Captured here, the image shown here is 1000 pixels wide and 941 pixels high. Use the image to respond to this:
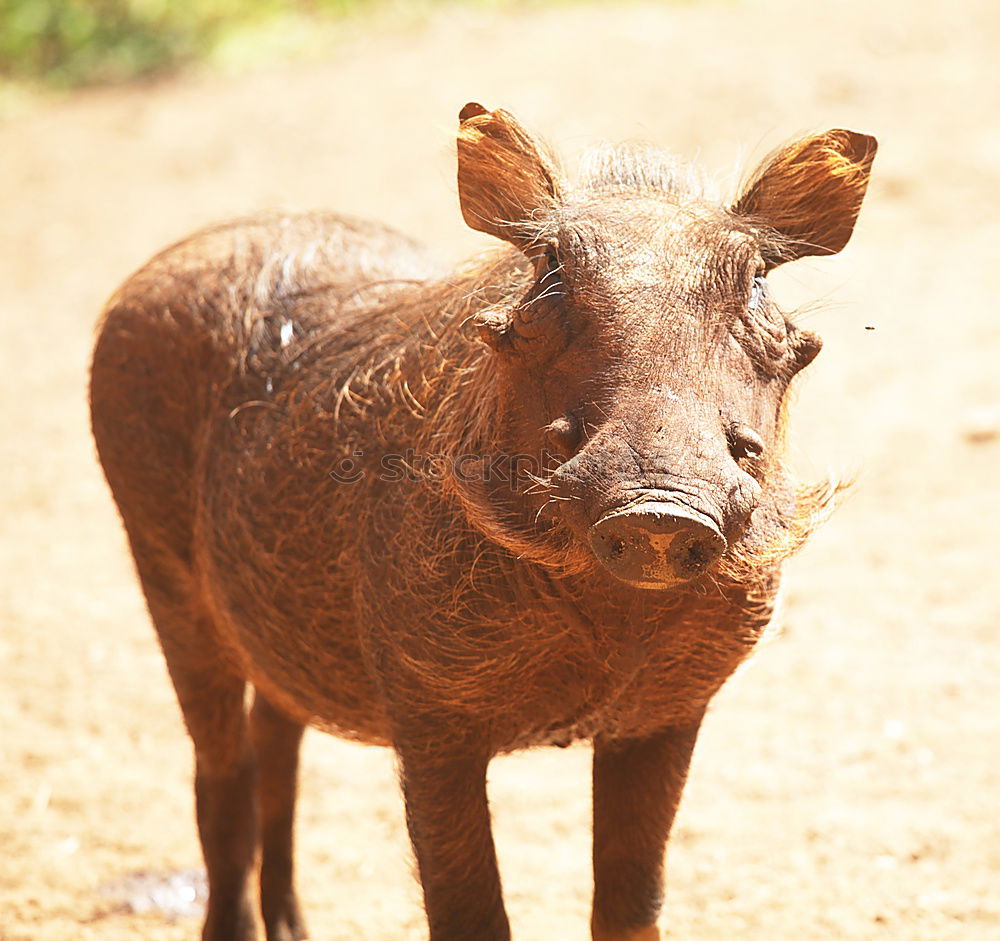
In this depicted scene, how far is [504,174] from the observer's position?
9.79 feet

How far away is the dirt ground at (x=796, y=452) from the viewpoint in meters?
4.90

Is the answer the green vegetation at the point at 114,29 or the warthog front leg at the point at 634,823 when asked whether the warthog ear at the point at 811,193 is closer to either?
the warthog front leg at the point at 634,823

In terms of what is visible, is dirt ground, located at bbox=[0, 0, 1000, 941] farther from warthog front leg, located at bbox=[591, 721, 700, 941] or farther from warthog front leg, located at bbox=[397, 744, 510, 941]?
warthog front leg, located at bbox=[397, 744, 510, 941]

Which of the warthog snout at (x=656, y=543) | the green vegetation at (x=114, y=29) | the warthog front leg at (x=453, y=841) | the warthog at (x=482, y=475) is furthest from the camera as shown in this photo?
the green vegetation at (x=114, y=29)

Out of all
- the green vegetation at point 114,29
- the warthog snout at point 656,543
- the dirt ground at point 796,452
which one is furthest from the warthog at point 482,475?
the green vegetation at point 114,29

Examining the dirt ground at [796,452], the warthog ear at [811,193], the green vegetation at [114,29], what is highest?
the green vegetation at [114,29]

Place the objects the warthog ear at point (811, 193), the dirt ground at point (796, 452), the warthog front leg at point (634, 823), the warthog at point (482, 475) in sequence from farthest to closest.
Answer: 1. the dirt ground at point (796, 452)
2. the warthog front leg at point (634, 823)
3. the warthog ear at point (811, 193)
4. the warthog at point (482, 475)

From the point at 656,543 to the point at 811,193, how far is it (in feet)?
3.24

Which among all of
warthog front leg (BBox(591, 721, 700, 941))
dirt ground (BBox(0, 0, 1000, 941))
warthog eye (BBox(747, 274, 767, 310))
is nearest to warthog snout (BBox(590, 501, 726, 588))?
warthog eye (BBox(747, 274, 767, 310))

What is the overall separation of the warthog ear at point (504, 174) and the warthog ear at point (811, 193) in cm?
38

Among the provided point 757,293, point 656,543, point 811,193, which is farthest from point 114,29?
point 656,543

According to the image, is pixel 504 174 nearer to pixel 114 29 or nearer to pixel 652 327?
pixel 652 327

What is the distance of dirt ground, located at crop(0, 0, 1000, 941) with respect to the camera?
4.90m

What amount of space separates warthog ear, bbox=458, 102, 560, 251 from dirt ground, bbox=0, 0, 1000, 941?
1.24 feet
